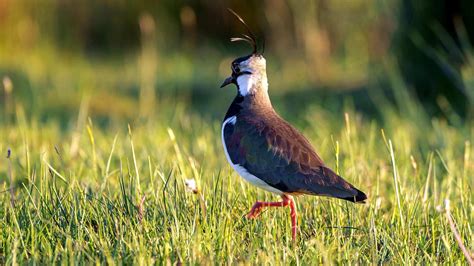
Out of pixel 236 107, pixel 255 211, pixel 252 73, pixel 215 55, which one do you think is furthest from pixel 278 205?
pixel 215 55

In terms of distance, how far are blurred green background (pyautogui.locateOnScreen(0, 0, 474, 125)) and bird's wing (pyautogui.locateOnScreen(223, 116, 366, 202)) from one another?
241 cm

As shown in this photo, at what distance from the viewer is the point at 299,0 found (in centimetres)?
969

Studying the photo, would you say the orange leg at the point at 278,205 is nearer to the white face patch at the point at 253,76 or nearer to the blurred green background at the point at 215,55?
the white face patch at the point at 253,76

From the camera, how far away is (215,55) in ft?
35.8

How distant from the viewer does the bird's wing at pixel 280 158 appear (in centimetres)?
343

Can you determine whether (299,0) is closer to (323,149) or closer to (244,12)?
(244,12)

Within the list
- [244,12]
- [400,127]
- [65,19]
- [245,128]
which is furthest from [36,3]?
[245,128]

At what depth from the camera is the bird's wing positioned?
11.2 feet

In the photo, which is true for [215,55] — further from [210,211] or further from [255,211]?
[210,211]

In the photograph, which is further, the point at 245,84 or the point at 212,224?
the point at 245,84

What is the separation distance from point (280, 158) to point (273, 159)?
0.03m

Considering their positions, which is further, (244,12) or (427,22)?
(244,12)

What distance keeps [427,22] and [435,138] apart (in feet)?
5.83

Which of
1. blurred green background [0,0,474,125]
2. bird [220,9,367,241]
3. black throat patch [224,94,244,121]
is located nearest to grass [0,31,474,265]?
bird [220,9,367,241]
